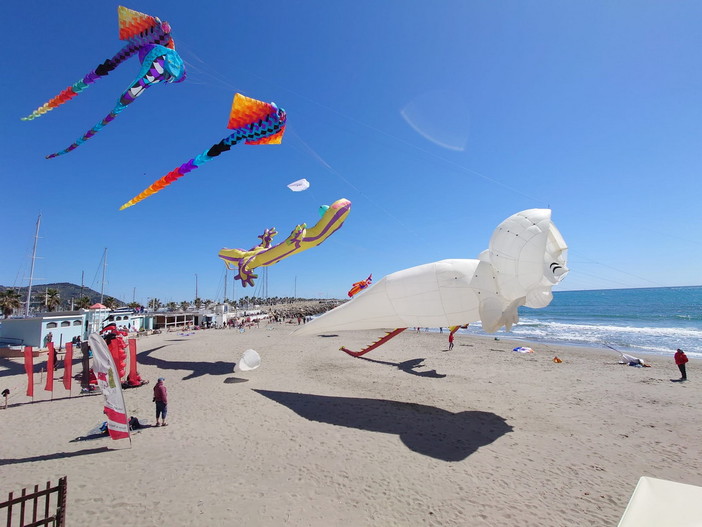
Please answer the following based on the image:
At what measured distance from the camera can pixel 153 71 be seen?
33.2ft

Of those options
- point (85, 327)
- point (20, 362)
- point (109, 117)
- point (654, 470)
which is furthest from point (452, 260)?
point (85, 327)

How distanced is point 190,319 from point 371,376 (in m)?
33.4

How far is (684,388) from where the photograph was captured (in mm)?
12039

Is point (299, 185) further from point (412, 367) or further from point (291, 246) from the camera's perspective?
point (412, 367)

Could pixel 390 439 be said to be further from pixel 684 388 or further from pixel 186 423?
pixel 684 388

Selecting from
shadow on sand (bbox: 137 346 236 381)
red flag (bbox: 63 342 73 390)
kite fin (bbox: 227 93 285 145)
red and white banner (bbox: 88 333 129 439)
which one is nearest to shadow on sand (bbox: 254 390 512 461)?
red and white banner (bbox: 88 333 129 439)

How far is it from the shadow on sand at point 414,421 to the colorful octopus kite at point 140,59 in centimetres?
1094

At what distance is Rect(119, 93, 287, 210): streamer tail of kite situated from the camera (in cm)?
1227

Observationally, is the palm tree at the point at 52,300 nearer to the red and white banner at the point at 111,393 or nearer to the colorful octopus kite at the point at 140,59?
the colorful octopus kite at the point at 140,59

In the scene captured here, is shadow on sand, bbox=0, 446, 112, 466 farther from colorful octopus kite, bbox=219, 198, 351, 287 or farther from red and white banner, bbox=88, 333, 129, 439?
colorful octopus kite, bbox=219, 198, 351, 287

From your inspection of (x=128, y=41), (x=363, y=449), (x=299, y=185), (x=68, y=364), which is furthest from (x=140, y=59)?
(x=363, y=449)

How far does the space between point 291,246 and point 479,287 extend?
11525mm

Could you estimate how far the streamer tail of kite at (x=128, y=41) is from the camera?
32.9 feet

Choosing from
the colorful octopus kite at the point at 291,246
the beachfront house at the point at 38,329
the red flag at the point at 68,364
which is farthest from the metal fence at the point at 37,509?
the beachfront house at the point at 38,329
